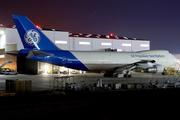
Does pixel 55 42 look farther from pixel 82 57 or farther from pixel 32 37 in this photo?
pixel 32 37

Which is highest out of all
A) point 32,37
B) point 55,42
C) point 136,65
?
point 55,42

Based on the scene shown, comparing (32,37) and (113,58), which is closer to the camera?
(32,37)

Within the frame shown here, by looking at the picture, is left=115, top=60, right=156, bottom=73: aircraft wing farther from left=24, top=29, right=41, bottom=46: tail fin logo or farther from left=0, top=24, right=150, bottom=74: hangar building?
left=0, top=24, right=150, bottom=74: hangar building

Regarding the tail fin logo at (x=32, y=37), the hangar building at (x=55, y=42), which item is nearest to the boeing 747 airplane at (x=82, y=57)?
the tail fin logo at (x=32, y=37)

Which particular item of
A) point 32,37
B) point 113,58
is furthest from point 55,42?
point 32,37

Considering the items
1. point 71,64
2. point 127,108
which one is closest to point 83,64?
point 71,64

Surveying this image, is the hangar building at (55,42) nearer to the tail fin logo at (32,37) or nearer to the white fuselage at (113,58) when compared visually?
the white fuselage at (113,58)

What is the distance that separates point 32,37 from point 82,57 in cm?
783

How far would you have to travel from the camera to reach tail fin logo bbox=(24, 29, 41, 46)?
23.2 metres

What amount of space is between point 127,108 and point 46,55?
54.8ft

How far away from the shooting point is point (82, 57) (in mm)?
27312

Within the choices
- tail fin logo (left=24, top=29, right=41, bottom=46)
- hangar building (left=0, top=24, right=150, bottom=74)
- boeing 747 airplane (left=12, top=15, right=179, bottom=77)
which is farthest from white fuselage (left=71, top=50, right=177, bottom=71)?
hangar building (left=0, top=24, right=150, bottom=74)

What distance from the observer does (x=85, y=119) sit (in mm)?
8219

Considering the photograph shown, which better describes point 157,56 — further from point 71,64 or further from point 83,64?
point 71,64
